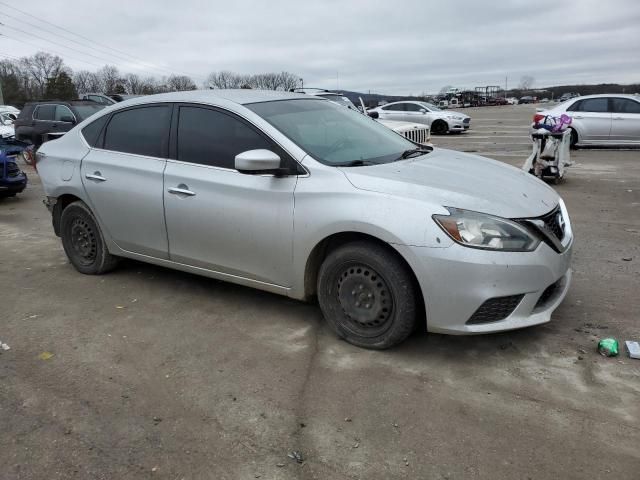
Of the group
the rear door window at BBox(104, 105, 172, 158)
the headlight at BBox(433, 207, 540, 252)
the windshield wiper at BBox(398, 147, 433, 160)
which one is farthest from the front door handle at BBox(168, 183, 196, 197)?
the headlight at BBox(433, 207, 540, 252)

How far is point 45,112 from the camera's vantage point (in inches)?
605

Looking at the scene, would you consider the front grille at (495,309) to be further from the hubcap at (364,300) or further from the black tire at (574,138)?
the black tire at (574,138)

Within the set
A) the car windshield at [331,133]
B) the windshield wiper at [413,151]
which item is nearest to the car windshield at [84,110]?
the car windshield at [331,133]

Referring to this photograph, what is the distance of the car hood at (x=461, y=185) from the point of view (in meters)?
3.25

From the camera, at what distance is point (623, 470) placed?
2414mm

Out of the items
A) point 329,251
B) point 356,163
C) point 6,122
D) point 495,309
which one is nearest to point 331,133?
point 356,163

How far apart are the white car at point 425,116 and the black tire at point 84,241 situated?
61.0 feet

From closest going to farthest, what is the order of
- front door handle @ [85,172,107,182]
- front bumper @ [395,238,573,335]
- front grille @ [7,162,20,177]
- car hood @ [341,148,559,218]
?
front bumper @ [395,238,573,335] < car hood @ [341,148,559,218] < front door handle @ [85,172,107,182] < front grille @ [7,162,20,177]

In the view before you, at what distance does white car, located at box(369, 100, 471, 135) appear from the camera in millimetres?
22656

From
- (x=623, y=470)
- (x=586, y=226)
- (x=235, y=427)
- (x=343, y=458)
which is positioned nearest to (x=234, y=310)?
(x=235, y=427)

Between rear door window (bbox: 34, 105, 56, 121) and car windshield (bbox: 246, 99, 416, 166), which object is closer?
car windshield (bbox: 246, 99, 416, 166)

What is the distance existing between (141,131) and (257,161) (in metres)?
1.58

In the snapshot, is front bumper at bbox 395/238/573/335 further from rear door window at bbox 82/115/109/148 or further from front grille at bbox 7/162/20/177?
front grille at bbox 7/162/20/177

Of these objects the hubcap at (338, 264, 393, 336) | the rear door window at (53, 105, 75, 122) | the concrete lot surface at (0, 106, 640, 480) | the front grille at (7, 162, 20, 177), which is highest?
the rear door window at (53, 105, 75, 122)
